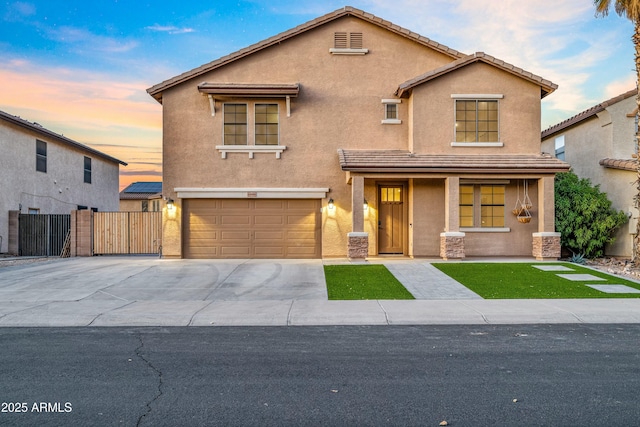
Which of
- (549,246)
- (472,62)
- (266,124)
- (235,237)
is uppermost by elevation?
(472,62)

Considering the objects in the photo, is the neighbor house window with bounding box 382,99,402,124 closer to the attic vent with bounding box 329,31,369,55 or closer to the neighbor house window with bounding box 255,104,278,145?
the attic vent with bounding box 329,31,369,55

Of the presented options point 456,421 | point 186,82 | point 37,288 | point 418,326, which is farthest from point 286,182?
point 456,421

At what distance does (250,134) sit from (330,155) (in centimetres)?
329

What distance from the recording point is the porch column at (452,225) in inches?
609

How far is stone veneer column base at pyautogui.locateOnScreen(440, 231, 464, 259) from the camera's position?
609 inches

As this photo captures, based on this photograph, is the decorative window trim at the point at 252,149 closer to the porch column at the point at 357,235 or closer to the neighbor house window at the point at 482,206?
the porch column at the point at 357,235

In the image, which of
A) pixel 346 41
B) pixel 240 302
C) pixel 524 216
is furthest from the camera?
pixel 346 41

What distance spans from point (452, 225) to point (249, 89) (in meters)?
9.17

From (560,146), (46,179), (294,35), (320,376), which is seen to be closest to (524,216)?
(560,146)

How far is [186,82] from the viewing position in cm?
1697

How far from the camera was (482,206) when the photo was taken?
55.7 feet

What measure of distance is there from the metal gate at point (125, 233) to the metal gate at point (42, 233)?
204 centimetres

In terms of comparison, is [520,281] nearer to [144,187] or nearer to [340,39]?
[340,39]

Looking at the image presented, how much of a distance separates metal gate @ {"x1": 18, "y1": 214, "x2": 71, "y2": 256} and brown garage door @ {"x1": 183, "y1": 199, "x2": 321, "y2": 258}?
6.85 meters
